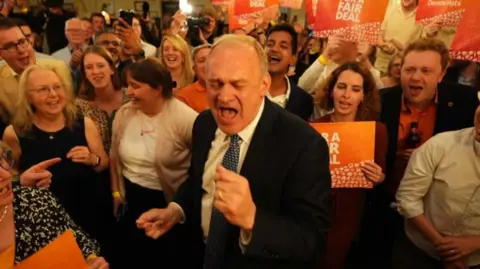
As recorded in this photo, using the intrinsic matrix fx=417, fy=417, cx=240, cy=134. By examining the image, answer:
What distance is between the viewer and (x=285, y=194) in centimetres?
145

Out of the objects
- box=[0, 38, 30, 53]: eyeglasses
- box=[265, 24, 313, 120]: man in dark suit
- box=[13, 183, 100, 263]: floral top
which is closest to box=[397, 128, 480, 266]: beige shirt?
box=[265, 24, 313, 120]: man in dark suit

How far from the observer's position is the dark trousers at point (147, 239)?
262 centimetres

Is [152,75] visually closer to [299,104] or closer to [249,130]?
[299,104]

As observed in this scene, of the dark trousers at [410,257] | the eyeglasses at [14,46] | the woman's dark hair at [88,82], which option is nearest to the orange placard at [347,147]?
the dark trousers at [410,257]

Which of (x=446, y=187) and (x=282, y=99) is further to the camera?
(x=282, y=99)

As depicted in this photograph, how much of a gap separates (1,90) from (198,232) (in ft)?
6.42

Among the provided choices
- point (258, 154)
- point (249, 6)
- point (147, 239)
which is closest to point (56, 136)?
point (147, 239)

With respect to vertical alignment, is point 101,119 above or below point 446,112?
below

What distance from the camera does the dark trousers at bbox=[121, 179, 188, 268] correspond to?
2.62 m

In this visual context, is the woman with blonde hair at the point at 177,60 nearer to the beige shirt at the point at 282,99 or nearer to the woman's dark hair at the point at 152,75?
the woman's dark hair at the point at 152,75

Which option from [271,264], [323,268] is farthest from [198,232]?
[323,268]

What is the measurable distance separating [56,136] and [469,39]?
8.02 ft

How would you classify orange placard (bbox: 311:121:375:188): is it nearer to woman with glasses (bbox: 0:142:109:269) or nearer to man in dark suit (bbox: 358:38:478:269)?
man in dark suit (bbox: 358:38:478:269)

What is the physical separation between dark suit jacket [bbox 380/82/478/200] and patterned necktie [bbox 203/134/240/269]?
4.35 ft
